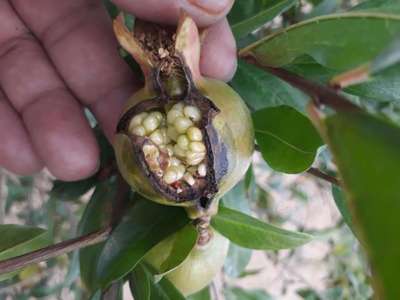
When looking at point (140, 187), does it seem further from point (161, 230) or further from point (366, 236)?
point (366, 236)

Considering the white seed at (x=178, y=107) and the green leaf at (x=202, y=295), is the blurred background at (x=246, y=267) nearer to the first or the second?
the green leaf at (x=202, y=295)

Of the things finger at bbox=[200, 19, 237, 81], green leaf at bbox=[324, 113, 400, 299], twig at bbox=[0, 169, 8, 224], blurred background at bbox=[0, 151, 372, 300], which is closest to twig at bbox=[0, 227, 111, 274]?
finger at bbox=[200, 19, 237, 81]

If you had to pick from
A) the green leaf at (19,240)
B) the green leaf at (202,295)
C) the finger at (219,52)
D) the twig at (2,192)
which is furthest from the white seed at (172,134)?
the twig at (2,192)

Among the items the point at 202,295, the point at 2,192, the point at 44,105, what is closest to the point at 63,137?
the point at 44,105

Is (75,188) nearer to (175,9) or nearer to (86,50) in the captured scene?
(86,50)

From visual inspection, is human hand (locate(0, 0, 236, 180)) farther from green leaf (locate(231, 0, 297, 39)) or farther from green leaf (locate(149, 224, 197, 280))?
green leaf (locate(149, 224, 197, 280))

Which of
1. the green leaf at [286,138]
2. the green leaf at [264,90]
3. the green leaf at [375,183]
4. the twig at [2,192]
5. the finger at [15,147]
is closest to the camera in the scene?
the green leaf at [375,183]
